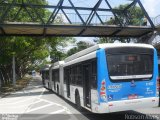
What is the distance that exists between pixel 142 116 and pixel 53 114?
4.05 metres

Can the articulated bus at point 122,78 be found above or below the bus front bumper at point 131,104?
above

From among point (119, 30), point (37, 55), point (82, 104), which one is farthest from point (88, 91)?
point (37, 55)

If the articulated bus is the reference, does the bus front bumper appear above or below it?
below

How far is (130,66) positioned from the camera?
11.3 meters

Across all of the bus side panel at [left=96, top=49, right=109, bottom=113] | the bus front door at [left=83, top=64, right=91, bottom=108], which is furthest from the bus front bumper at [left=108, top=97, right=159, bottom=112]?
the bus front door at [left=83, top=64, right=91, bottom=108]

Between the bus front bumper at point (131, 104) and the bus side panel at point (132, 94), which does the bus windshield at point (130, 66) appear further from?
the bus front bumper at point (131, 104)

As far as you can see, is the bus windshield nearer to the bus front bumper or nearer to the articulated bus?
the articulated bus

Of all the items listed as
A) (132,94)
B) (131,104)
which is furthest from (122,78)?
(131,104)

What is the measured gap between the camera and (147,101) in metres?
11.3

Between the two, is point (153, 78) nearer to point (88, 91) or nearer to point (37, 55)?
point (88, 91)

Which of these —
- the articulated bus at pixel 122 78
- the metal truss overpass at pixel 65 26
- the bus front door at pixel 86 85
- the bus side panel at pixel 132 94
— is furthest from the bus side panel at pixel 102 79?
the metal truss overpass at pixel 65 26

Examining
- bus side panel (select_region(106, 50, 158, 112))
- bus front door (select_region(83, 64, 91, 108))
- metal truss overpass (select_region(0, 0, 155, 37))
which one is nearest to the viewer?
bus side panel (select_region(106, 50, 158, 112))

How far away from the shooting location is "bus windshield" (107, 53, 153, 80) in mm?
11173

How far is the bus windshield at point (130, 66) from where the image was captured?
36.7 feet
